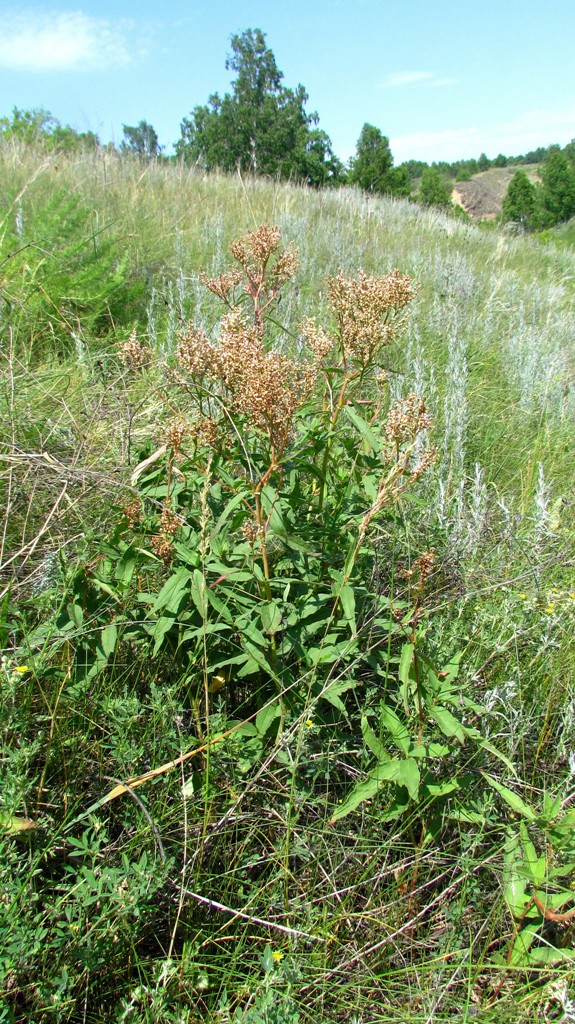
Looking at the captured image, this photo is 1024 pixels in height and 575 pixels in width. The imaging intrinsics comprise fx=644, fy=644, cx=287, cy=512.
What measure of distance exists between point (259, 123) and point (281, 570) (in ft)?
149

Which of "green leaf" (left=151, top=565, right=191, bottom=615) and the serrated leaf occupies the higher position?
"green leaf" (left=151, top=565, right=191, bottom=615)

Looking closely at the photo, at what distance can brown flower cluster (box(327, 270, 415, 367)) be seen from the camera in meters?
1.78

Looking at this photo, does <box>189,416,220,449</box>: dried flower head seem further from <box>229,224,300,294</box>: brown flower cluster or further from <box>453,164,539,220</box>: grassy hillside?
<box>453,164,539,220</box>: grassy hillside

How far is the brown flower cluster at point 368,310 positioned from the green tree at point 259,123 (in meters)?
31.8

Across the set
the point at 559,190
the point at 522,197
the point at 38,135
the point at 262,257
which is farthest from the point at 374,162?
the point at 262,257

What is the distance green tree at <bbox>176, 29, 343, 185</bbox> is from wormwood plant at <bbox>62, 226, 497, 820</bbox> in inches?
1257

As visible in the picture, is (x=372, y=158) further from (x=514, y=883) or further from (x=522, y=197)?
(x=514, y=883)

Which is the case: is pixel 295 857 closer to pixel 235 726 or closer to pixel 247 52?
pixel 235 726

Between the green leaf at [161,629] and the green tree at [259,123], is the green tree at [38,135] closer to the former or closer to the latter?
the green leaf at [161,629]

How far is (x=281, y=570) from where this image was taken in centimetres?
188

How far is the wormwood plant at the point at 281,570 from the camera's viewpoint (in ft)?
5.12

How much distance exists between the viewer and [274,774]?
5.54 ft

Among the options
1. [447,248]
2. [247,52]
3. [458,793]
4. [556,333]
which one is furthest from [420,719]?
[247,52]

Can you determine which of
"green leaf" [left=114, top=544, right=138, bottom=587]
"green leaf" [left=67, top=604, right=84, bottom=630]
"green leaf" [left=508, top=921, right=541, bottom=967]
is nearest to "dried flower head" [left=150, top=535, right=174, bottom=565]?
"green leaf" [left=114, top=544, right=138, bottom=587]
